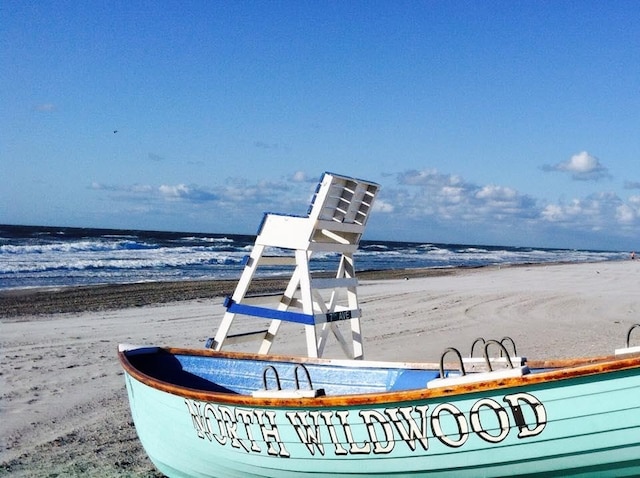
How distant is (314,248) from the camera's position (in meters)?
6.93

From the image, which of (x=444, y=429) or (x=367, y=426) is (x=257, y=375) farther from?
(x=444, y=429)

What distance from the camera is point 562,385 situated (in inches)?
151

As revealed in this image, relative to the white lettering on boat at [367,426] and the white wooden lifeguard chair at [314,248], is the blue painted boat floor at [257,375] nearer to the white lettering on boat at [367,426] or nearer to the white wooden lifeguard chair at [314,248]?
the white wooden lifeguard chair at [314,248]

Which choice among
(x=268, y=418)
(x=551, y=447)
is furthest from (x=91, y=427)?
(x=551, y=447)

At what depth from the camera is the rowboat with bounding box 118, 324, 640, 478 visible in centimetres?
382

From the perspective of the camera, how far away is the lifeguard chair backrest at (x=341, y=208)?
22.8 feet

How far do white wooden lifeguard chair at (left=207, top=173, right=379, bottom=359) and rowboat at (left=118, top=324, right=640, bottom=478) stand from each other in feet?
4.54

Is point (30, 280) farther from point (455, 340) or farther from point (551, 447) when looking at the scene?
point (551, 447)

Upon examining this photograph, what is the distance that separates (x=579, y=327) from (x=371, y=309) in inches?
191

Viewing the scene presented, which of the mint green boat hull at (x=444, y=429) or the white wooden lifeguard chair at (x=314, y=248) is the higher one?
the white wooden lifeguard chair at (x=314, y=248)

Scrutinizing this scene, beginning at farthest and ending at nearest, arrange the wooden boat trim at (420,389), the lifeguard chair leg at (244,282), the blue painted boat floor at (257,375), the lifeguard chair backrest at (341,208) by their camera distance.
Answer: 1. the lifeguard chair leg at (244,282)
2. the lifeguard chair backrest at (341,208)
3. the blue painted boat floor at (257,375)
4. the wooden boat trim at (420,389)

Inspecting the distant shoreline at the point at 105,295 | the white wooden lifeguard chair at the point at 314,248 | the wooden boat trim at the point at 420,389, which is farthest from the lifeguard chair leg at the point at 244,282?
the distant shoreline at the point at 105,295

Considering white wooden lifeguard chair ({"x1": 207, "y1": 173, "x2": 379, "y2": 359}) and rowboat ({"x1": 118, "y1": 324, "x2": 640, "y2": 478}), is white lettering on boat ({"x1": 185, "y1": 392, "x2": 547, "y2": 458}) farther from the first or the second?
white wooden lifeguard chair ({"x1": 207, "y1": 173, "x2": 379, "y2": 359})

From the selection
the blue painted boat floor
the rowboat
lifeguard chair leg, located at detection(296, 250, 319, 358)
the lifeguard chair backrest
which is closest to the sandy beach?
the blue painted boat floor
